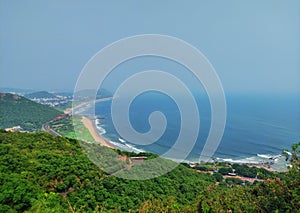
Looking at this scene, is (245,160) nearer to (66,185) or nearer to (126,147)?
(126,147)

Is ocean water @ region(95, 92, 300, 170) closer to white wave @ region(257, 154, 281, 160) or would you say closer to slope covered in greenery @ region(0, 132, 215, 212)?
white wave @ region(257, 154, 281, 160)

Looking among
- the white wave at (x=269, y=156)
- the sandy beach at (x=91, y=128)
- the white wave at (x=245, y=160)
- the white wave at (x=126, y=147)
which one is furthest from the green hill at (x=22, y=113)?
the white wave at (x=269, y=156)

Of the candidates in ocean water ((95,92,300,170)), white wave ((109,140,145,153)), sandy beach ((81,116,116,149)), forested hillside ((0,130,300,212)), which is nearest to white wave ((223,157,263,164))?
ocean water ((95,92,300,170))

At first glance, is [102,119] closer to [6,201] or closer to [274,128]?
[274,128]

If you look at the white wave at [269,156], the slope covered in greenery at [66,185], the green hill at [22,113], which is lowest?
the green hill at [22,113]

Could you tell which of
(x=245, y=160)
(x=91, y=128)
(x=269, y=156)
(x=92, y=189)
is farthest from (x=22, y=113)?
(x=269, y=156)

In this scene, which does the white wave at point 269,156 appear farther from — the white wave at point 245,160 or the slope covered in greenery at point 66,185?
the slope covered in greenery at point 66,185

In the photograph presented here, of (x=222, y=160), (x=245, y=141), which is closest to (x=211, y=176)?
(x=222, y=160)
